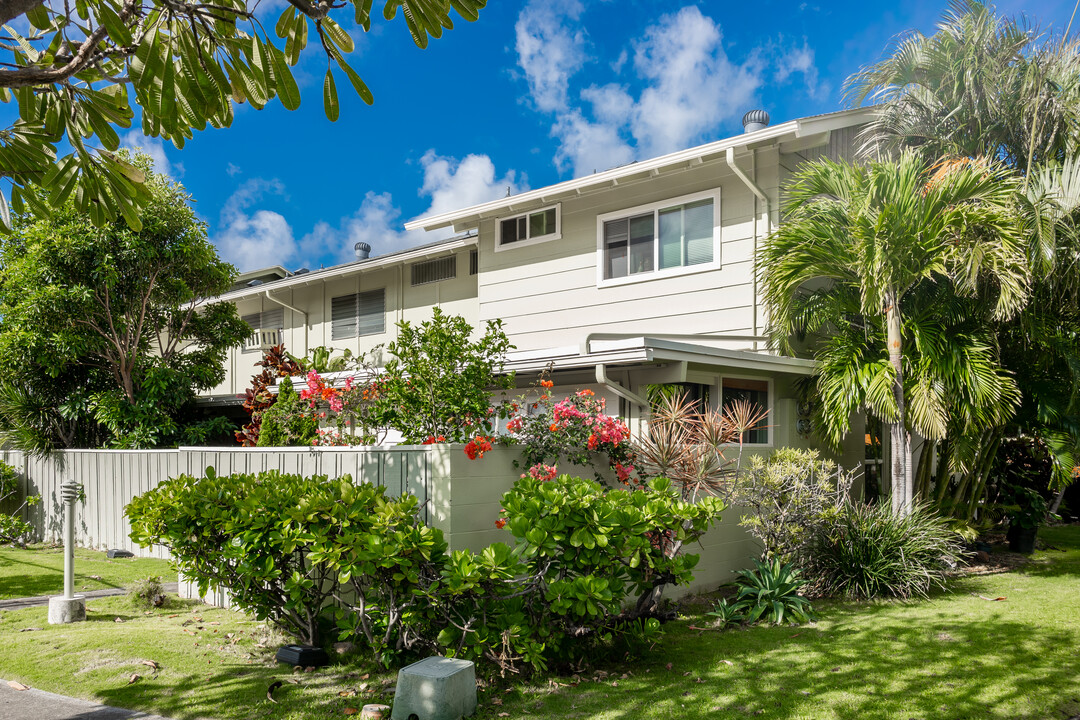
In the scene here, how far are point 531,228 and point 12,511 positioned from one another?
11.4 metres

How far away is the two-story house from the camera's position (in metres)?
10.1

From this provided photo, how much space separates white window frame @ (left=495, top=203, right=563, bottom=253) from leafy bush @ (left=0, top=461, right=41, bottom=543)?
9945mm

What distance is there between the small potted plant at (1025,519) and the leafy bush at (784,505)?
5649 millimetres

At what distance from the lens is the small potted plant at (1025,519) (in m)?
12.7

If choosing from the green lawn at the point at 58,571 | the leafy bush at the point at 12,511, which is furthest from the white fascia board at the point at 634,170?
the leafy bush at the point at 12,511

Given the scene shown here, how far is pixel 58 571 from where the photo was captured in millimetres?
10516

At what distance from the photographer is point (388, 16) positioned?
331 centimetres

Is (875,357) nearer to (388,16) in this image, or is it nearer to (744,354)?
(744,354)

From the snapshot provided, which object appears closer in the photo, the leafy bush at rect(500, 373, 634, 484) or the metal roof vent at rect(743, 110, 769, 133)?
the leafy bush at rect(500, 373, 634, 484)

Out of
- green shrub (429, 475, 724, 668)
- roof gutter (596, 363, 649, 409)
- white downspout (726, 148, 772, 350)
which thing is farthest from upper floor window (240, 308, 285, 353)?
green shrub (429, 475, 724, 668)

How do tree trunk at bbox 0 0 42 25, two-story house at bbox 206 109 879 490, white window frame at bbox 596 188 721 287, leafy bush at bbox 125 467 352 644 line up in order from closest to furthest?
tree trunk at bbox 0 0 42 25
leafy bush at bbox 125 467 352 644
two-story house at bbox 206 109 879 490
white window frame at bbox 596 188 721 287

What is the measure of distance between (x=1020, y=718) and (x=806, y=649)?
6.10 ft

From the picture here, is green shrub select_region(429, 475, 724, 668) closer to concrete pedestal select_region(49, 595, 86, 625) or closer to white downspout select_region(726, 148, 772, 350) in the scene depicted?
concrete pedestal select_region(49, 595, 86, 625)

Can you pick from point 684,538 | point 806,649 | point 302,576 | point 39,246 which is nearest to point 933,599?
point 806,649
